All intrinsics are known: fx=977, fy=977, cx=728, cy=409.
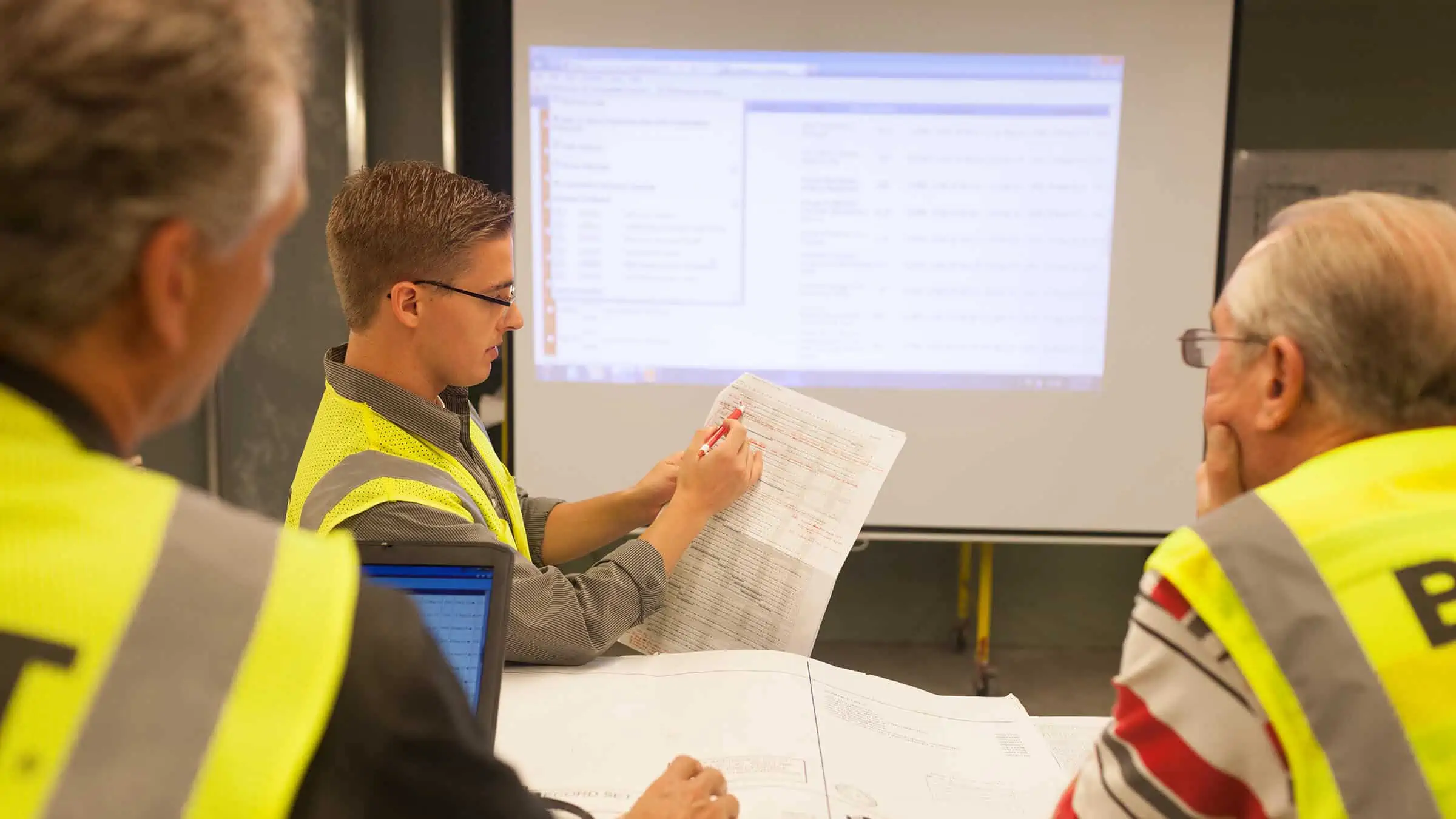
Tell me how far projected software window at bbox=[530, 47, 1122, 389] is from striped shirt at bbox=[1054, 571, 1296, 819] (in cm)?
200

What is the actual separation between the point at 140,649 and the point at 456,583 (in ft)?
1.98

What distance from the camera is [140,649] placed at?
0.40 m

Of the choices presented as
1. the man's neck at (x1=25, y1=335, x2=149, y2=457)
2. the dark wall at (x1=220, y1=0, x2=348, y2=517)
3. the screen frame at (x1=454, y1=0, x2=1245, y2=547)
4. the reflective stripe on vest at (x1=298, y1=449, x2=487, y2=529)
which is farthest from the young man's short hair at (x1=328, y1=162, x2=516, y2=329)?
the dark wall at (x1=220, y1=0, x2=348, y2=517)

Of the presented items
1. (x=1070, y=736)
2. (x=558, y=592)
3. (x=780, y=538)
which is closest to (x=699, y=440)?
(x=780, y=538)

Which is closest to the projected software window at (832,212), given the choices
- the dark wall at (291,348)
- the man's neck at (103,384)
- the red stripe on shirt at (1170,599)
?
the dark wall at (291,348)

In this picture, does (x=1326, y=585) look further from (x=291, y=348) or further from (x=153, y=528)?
(x=291, y=348)

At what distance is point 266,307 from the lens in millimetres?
3029

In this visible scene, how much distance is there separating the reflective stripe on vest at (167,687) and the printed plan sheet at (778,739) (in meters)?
0.61

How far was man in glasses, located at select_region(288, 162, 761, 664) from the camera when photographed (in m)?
1.25

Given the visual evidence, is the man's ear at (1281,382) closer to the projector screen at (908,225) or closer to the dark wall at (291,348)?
the projector screen at (908,225)

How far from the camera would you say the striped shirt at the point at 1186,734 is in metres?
0.70

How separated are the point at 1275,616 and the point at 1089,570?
2.72m

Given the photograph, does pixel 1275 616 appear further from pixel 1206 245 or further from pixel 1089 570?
pixel 1089 570

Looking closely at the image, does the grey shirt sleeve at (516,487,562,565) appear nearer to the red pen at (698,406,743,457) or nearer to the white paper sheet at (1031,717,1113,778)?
the red pen at (698,406,743,457)
